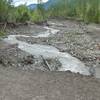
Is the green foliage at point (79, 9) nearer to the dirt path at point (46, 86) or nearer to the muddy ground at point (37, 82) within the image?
the muddy ground at point (37, 82)

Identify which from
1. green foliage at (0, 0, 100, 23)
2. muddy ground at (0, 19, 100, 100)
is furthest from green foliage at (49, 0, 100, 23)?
muddy ground at (0, 19, 100, 100)

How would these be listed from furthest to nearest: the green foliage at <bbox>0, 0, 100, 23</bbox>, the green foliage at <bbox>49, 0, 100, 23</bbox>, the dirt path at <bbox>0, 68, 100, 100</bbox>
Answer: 1. the green foliage at <bbox>49, 0, 100, 23</bbox>
2. the green foliage at <bbox>0, 0, 100, 23</bbox>
3. the dirt path at <bbox>0, 68, 100, 100</bbox>

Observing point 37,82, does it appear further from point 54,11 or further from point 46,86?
point 54,11

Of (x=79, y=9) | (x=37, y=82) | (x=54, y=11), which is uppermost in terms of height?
(x=79, y=9)

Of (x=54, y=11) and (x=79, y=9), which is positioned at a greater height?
(x=79, y=9)

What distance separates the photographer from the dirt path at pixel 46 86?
5387mm

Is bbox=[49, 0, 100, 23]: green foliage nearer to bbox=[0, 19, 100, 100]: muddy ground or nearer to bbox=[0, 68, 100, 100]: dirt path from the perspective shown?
bbox=[0, 19, 100, 100]: muddy ground

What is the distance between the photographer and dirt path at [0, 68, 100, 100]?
5387mm

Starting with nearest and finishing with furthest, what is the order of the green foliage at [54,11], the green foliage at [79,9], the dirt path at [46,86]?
the dirt path at [46,86]
the green foliage at [54,11]
the green foliage at [79,9]

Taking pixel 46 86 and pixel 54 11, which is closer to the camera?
pixel 46 86

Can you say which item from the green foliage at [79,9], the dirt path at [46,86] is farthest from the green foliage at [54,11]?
the dirt path at [46,86]

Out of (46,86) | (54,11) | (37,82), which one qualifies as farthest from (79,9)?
(46,86)

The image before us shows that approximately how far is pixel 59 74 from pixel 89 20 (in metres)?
17.3

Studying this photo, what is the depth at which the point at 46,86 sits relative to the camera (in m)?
5.98
